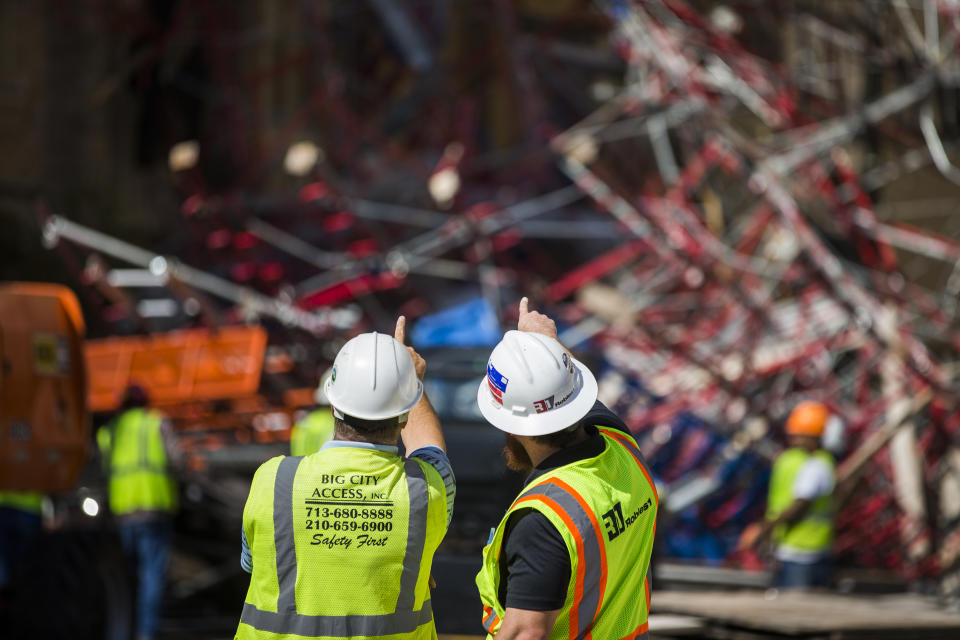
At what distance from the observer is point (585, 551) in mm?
3104

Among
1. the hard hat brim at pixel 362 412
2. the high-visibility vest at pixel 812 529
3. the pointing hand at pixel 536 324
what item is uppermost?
the pointing hand at pixel 536 324

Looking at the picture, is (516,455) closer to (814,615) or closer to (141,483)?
(814,615)

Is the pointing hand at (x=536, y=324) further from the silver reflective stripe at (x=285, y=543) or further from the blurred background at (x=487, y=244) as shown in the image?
the blurred background at (x=487, y=244)

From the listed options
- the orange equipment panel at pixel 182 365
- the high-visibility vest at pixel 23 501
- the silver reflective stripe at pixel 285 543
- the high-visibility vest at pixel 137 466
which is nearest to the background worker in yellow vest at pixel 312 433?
the high-visibility vest at pixel 137 466

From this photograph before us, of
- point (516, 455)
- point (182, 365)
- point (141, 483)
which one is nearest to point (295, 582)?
point (516, 455)

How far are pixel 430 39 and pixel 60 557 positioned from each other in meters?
12.2

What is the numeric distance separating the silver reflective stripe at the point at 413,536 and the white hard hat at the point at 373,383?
19cm

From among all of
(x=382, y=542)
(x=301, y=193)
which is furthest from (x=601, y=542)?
(x=301, y=193)

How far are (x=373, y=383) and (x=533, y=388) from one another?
497 millimetres

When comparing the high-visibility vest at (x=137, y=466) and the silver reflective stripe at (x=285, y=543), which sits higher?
the high-visibility vest at (x=137, y=466)

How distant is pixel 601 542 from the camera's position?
3.16 m

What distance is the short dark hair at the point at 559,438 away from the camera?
3.31 metres

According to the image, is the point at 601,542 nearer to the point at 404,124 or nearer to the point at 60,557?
the point at 60,557

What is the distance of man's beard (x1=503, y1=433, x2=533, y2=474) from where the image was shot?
3404 mm
